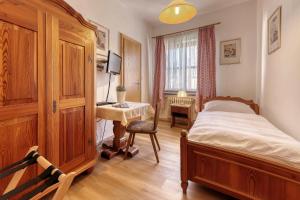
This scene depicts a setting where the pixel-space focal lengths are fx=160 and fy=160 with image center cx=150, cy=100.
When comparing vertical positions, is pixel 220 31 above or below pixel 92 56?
above

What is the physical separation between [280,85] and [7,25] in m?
2.96

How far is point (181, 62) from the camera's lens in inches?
173

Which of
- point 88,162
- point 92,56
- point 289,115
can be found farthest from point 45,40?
point 289,115

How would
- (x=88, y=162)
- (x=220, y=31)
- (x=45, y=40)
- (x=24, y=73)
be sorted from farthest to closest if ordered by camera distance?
Answer: (x=220, y=31), (x=88, y=162), (x=45, y=40), (x=24, y=73)

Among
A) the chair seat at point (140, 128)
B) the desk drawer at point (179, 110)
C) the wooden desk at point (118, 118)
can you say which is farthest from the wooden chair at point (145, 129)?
the desk drawer at point (179, 110)

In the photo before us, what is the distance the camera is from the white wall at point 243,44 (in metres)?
3.46

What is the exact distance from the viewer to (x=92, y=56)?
1.88 meters

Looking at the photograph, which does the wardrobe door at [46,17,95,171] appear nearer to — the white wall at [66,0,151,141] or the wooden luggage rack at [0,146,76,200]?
the wooden luggage rack at [0,146,76,200]

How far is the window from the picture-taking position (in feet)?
13.8

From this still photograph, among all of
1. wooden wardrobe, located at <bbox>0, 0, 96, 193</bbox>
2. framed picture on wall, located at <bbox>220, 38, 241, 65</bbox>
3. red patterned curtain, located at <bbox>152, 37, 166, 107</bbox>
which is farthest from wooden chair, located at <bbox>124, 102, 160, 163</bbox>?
framed picture on wall, located at <bbox>220, 38, 241, 65</bbox>

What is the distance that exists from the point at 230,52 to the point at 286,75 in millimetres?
1911

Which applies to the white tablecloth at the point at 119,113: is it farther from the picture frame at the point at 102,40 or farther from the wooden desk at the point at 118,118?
the picture frame at the point at 102,40

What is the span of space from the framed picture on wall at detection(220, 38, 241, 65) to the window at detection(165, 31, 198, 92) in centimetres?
64

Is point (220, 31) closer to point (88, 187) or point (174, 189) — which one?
point (174, 189)
